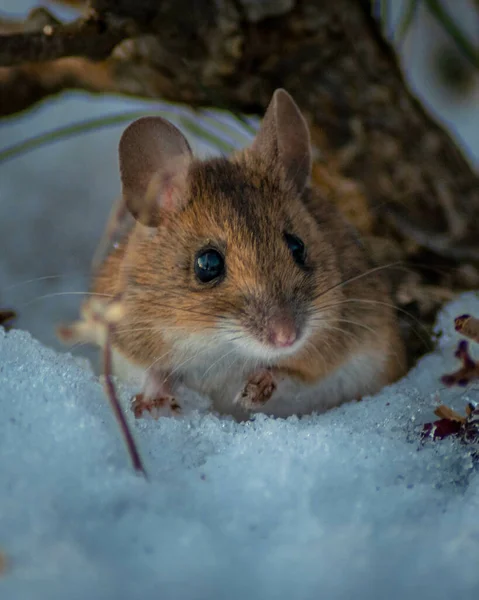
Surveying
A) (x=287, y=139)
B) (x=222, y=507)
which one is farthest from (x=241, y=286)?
(x=222, y=507)

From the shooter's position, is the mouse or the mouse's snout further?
the mouse

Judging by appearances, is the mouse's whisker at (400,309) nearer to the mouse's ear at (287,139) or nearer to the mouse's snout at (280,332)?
the mouse's snout at (280,332)

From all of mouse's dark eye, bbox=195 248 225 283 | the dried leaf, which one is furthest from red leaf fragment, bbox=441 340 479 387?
mouse's dark eye, bbox=195 248 225 283

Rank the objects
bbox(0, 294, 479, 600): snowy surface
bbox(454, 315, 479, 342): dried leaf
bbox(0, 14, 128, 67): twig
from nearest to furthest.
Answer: bbox(0, 294, 479, 600): snowy surface
bbox(454, 315, 479, 342): dried leaf
bbox(0, 14, 128, 67): twig

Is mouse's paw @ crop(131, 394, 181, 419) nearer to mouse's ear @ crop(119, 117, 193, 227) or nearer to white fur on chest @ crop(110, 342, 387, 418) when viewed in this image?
white fur on chest @ crop(110, 342, 387, 418)

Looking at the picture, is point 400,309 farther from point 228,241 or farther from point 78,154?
point 78,154

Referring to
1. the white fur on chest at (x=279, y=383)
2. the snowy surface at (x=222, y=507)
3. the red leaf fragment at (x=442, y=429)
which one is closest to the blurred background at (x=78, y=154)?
the white fur on chest at (x=279, y=383)
